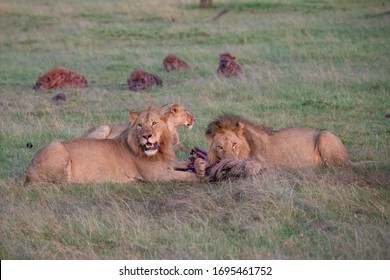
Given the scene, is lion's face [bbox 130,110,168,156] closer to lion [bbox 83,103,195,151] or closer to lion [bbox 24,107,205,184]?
lion [bbox 24,107,205,184]

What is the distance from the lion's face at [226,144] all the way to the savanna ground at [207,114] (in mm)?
466

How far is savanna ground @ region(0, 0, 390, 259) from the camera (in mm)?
6191

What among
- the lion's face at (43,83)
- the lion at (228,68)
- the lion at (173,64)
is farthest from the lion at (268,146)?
the lion at (173,64)

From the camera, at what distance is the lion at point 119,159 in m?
7.91

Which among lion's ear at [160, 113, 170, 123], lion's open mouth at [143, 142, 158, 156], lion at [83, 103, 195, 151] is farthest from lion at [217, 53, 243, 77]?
lion's open mouth at [143, 142, 158, 156]

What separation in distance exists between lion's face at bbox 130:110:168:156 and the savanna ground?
0.40 m

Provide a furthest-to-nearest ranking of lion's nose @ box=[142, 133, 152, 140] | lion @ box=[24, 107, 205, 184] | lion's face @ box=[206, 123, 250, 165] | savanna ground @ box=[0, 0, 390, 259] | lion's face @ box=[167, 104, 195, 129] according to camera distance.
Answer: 1. lion's face @ box=[167, 104, 195, 129]
2. lion's face @ box=[206, 123, 250, 165]
3. lion's nose @ box=[142, 133, 152, 140]
4. lion @ box=[24, 107, 205, 184]
5. savanna ground @ box=[0, 0, 390, 259]

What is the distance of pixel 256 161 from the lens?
8.03 metres

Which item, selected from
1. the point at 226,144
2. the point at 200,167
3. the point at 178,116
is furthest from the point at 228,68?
the point at 200,167

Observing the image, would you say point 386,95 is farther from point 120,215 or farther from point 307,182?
point 120,215

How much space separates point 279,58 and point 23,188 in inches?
381

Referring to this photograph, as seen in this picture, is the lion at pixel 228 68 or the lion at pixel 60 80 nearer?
the lion at pixel 60 80

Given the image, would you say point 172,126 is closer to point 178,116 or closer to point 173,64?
point 178,116

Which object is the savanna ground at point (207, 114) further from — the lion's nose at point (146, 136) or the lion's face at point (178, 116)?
the lion's face at point (178, 116)
